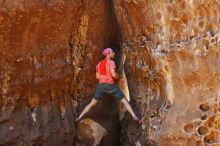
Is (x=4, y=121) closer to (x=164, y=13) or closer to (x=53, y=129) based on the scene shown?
(x=53, y=129)

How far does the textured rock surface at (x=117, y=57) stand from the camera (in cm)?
617

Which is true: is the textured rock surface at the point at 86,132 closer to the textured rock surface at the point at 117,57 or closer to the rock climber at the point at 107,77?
the textured rock surface at the point at 117,57

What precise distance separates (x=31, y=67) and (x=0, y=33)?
27.0 inches

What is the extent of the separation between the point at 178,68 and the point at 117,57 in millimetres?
1648

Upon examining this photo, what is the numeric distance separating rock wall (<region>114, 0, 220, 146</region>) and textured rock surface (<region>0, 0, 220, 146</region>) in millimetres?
13

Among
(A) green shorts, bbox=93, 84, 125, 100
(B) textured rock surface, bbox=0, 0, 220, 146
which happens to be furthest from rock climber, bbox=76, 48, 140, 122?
(B) textured rock surface, bbox=0, 0, 220, 146

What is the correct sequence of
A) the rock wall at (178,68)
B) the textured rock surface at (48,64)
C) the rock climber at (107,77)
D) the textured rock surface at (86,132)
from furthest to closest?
the textured rock surface at (86,132) → the rock climber at (107,77) → the textured rock surface at (48,64) → the rock wall at (178,68)

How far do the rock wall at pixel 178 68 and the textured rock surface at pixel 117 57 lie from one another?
0.04 ft

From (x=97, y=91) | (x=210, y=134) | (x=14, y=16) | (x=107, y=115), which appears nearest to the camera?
(x=210, y=134)

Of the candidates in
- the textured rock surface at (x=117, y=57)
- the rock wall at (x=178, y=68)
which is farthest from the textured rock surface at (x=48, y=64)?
the rock wall at (x=178, y=68)

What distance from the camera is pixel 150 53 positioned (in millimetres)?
Answer: 6758

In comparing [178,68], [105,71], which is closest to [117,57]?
[105,71]

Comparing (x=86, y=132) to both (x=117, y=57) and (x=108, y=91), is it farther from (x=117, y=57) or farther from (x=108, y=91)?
(x=117, y=57)

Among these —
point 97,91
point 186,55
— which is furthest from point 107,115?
point 186,55
